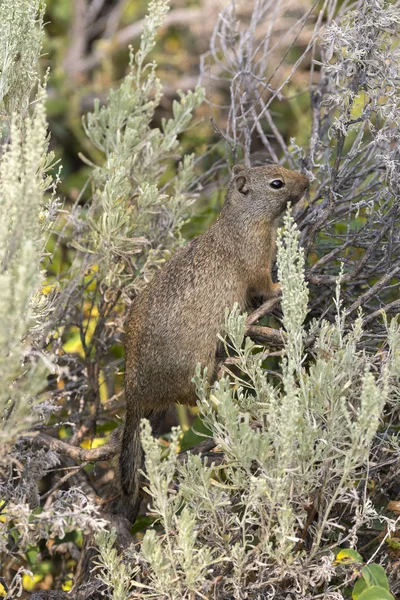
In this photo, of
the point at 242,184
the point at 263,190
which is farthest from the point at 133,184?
the point at 263,190

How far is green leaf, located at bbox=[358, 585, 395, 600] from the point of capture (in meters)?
2.43

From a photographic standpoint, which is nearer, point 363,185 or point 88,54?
point 363,185

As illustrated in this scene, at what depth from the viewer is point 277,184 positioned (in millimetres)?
3758

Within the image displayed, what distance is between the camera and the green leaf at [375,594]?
2434 millimetres

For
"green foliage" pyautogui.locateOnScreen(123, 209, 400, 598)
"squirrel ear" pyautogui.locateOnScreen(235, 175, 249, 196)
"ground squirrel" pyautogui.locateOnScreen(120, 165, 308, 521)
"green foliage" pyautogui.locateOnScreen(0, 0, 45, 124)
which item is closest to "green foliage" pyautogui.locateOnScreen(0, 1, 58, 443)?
"green foliage" pyautogui.locateOnScreen(0, 0, 45, 124)

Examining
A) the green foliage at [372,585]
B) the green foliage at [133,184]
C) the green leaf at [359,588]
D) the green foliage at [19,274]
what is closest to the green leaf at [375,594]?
the green foliage at [372,585]

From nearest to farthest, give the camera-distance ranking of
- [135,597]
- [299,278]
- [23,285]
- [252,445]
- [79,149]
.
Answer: [23,285] → [252,445] → [299,278] → [135,597] → [79,149]

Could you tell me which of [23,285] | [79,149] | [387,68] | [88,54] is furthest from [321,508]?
[88,54]

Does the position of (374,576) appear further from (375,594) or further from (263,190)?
(263,190)

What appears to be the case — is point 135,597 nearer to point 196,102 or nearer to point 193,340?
point 193,340

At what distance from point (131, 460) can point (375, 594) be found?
127 centimetres

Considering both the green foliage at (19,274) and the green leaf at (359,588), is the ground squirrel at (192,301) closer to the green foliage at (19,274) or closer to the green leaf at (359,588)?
the green foliage at (19,274)

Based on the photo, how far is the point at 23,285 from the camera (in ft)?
7.14

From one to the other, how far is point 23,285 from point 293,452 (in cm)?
95
